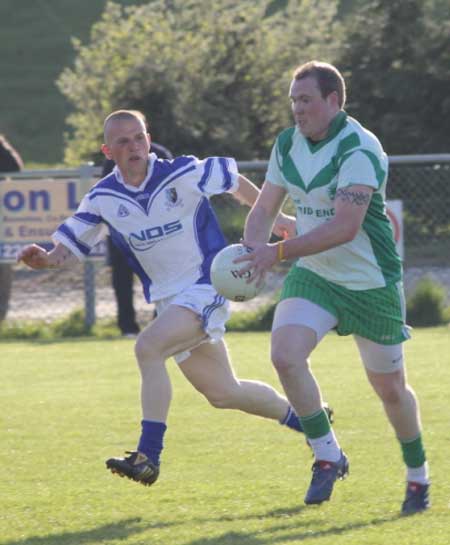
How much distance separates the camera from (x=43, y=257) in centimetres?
659

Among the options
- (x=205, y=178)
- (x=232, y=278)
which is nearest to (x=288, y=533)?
(x=232, y=278)

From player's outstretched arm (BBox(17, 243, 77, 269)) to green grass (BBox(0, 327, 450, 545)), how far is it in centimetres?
103

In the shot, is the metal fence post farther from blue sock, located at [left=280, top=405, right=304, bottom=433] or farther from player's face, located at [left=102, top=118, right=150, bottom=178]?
player's face, located at [left=102, top=118, right=150, bottom=178]

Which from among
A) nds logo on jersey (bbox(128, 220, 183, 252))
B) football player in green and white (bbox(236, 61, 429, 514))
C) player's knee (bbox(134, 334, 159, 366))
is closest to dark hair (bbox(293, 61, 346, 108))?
football player in green and white (bbox(236, 61, 429, 514))

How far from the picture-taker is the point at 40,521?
5809mm

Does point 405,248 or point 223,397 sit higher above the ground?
point 223,397

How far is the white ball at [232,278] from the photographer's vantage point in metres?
5.55

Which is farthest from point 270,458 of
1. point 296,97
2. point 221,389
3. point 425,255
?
point 425,255

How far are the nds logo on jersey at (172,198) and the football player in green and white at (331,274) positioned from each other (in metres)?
0.77

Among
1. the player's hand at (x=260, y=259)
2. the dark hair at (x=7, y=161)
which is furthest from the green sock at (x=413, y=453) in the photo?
the dark hair at (x=7, y=161)

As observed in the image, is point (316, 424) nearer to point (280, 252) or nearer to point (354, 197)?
point (280, 252)

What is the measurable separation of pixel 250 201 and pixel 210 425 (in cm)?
200

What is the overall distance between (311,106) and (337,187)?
1.15 ft

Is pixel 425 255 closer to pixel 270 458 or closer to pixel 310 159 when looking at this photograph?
pixel 270 458
